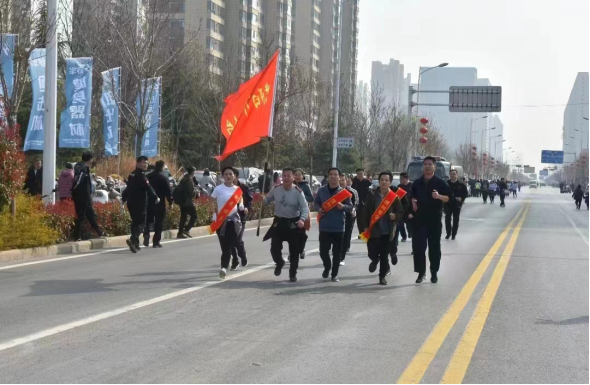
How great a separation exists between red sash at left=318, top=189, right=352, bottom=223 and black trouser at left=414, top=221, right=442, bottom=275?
1091 millimetres

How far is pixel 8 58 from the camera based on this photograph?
67.5 feet

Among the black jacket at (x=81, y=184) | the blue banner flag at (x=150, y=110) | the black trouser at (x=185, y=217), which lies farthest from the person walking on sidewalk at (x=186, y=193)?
the blue banner flag at (x=150, y=110)

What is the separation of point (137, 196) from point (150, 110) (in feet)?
39.0

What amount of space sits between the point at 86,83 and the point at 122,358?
17199 millimetres

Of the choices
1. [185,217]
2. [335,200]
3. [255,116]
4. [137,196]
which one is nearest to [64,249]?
[137,196]

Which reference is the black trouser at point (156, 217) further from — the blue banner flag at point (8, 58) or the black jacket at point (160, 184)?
the blue banner flag at point (8, 58)

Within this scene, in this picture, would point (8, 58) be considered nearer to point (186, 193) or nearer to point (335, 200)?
point (186, 193)

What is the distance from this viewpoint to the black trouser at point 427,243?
11516 mm

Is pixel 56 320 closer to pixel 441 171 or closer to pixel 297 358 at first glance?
pixel 297 358

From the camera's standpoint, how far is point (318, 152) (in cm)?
6238

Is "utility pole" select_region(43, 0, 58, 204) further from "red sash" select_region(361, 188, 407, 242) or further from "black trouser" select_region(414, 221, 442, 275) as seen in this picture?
"black trouser" select_region(414, 221, 442, 275)

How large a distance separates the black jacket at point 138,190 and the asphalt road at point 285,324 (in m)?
1.76

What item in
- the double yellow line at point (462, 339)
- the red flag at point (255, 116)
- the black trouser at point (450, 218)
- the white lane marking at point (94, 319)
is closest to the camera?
the double yellow line at point (462, 339)

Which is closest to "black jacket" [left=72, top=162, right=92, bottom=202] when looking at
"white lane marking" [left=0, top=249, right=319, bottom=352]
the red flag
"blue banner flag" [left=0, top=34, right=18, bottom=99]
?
the red flag
